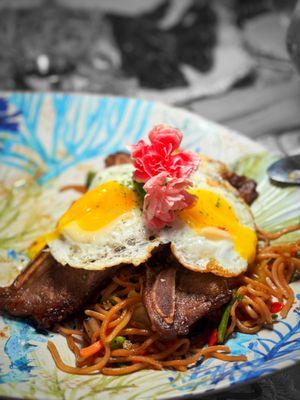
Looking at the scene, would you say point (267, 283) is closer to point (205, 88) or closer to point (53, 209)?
point (53, 209)

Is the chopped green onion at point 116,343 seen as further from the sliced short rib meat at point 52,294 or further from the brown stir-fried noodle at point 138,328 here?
the sliced short rib meat at point 52,294

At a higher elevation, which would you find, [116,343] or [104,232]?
[104,232]

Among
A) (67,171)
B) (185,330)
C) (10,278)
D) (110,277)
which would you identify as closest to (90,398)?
(185,330)

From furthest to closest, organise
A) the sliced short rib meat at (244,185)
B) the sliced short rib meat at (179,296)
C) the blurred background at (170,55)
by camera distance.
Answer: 1. the blurred background at (170,55)
2. the sliced short rib meat at (244,185)
3. the sliced short rib meat at (179,296)

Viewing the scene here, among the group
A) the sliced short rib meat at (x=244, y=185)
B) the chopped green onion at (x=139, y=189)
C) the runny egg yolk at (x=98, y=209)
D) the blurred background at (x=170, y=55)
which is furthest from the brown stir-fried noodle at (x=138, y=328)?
the blurred background at (x=170, y=55)

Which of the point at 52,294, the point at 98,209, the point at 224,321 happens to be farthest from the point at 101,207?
the point at 224,321

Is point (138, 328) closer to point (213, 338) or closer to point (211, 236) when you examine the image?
point (213, 338)
